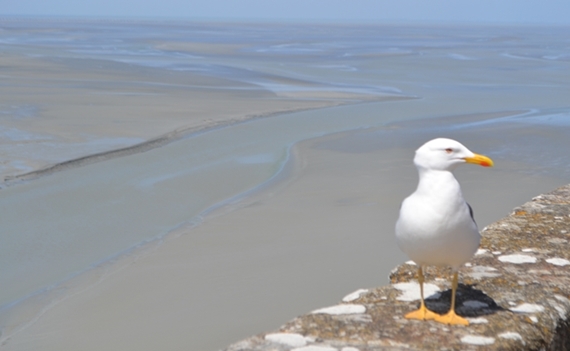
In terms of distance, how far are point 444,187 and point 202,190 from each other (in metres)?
7.73

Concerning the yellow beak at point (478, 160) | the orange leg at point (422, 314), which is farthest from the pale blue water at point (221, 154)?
the yellow beak at point (478, 160)

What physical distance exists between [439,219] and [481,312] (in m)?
0.52

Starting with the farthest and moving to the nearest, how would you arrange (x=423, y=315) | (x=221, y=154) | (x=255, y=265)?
(x=221, y=154) → (x=255, y=265) → (x=423, y=315)

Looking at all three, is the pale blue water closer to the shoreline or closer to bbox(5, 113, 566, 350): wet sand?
the shoreline

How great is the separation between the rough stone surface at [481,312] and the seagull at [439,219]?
0.14 m

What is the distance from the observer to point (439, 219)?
9.85 feet

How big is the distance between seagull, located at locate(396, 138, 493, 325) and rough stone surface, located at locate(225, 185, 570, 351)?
136mm

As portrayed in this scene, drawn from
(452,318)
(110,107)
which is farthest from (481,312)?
(110,107)

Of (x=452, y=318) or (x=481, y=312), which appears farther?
(x=481, y=312)

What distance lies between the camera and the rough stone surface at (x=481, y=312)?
289 cm

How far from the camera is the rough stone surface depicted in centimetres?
289

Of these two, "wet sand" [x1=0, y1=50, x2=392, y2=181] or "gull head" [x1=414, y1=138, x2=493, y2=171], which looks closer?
"gull head" [x1=414, y1=138, x2=493, y2=171]

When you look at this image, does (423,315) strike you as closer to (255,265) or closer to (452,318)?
(452,318)

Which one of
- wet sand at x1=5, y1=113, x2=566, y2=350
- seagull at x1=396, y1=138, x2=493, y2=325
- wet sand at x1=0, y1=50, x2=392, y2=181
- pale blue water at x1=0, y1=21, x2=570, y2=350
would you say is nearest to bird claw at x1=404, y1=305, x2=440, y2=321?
seagull at x1=396, y1=138, x2=493, y2=325
